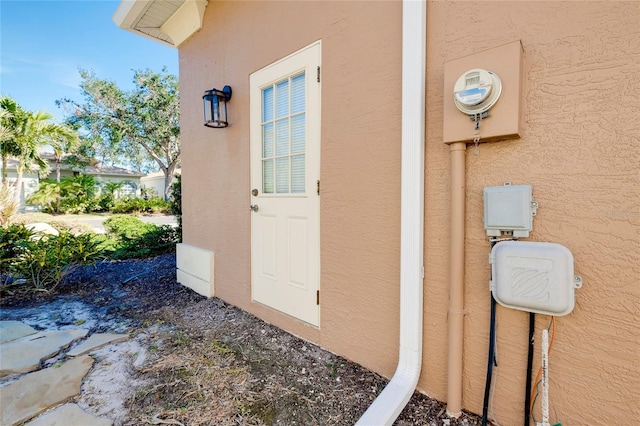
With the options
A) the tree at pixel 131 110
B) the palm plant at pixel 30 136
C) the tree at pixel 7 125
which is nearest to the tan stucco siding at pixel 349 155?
the tree at pixel 7 125

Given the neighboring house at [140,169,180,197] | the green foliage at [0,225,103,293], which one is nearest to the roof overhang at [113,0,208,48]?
the green foliage at [0,225,103,293]

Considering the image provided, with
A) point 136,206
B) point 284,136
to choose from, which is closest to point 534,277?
point 284,136

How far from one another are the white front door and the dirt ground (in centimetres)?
38

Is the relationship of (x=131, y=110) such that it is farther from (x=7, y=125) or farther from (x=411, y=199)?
(x=411, y=199)

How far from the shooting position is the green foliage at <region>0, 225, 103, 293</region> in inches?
137

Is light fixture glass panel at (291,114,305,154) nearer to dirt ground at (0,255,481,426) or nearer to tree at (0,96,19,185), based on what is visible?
dirt ground at (0,255,481,426)

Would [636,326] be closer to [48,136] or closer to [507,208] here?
[507,208]

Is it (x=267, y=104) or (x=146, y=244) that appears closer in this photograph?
(x=267, y=104)


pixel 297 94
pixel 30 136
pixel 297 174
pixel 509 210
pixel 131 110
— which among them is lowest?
pixel 509 210

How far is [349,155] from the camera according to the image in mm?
2043

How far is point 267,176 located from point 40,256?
3013mm

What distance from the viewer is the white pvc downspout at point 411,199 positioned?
1613 millimetres

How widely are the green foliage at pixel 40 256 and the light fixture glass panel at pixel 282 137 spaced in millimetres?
3053

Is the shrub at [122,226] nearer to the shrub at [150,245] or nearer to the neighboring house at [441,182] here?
the shrub at [150,245]
